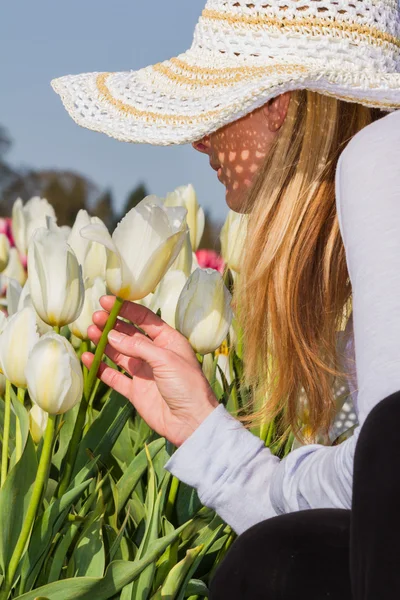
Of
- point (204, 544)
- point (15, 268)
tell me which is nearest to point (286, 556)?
point (204, 544)

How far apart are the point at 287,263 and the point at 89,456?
1.14ft

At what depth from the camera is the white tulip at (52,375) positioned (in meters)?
0.99

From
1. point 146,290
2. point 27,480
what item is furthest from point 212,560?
point 146,290

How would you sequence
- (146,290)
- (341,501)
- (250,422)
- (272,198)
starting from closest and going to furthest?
(341,501)
(146,290)
(272,198)
(250,422)

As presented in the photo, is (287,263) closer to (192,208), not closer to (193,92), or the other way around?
(193,92)

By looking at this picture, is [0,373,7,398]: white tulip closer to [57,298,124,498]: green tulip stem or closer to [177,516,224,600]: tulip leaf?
[57,298,124,498]: green tulip stem

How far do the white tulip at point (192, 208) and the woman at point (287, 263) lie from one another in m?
0.39

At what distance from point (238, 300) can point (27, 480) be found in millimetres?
511

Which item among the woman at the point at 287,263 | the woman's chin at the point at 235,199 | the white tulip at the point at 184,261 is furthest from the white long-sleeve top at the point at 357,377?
the white tulip at the point at 184,261

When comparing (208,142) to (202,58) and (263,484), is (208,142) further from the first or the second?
(263,484)

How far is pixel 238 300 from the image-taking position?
4.85 feet

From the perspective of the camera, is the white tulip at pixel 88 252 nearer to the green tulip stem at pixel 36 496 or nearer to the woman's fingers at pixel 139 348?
the woman's fingers at pixel 139 348

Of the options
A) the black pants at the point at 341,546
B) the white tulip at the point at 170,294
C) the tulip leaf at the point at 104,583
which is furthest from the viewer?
the white tulip at the point at 170,294

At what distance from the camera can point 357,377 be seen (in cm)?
98
